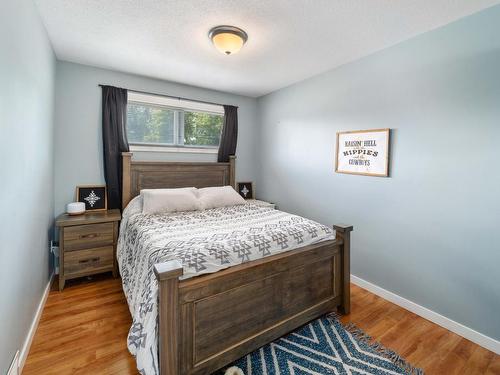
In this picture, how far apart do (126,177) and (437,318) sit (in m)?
3.58

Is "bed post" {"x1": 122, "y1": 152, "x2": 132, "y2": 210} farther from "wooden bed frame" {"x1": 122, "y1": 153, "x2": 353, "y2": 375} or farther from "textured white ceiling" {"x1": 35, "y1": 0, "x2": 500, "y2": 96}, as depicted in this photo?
"wooden bed frame" {"x1": 122, "y1": 153, "x2": 353, "y2": 375}

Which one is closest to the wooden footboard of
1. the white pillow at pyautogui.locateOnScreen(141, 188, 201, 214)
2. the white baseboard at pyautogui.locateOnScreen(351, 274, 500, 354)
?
the white baseboard at pyautogui.locateOnScreen(351, 274, 500, 354)

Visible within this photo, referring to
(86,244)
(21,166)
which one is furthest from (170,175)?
(21,166)

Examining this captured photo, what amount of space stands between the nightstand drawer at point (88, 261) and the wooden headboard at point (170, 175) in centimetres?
67

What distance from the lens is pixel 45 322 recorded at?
2.06 m

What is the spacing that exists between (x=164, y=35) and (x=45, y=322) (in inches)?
104

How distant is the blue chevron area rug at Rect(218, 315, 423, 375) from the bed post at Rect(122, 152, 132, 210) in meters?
2.34

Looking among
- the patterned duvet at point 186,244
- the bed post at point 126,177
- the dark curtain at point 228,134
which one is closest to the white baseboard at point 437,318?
the patterned duvet at point 186,244

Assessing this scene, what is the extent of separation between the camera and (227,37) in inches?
82.7

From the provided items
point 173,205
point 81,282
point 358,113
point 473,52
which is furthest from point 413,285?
point 81,282

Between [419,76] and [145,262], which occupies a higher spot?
[419,76]

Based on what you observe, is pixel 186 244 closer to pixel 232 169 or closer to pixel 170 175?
pixel 170 175

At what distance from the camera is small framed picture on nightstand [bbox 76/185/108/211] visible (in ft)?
9.96

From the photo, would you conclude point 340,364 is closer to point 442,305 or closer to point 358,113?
point 442,305
